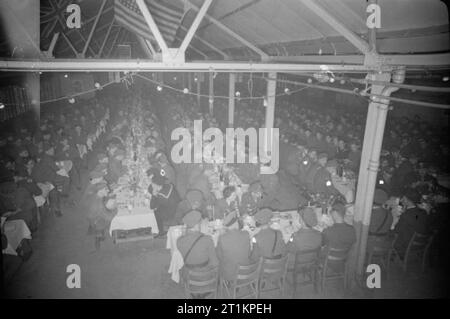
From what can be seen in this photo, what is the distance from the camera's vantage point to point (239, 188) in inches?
284

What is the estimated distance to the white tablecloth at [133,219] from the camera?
242 inches

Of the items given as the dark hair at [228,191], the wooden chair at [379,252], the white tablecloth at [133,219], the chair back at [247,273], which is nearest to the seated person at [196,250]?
the chair back at [247,273]

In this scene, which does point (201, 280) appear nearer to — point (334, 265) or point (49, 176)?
point (334, 265)

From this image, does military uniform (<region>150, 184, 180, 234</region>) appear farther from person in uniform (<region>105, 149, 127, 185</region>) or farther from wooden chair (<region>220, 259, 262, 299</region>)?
wooden chair (<region>220, 259, 262, 299</region>)

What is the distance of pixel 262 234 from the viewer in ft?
16.7

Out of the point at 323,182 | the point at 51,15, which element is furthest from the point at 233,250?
the point at 51,15

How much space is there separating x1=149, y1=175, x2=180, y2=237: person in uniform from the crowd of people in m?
0.02

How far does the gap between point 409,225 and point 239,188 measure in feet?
11.5

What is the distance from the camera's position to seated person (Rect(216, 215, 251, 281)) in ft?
16.3

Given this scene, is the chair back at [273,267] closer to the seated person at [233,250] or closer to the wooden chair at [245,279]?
the wooden chair at [245,279]
